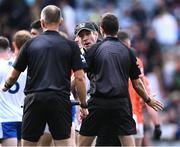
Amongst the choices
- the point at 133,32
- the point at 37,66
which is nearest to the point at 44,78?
the point at 37,66

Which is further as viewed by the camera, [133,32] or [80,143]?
[133,32]

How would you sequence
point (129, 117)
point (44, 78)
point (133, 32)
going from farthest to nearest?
1. point (133, 32)
2. point (129, 117)
3. point (44, 78)

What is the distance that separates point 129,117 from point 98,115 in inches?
16.7

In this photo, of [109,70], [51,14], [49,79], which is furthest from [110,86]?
[51,14]

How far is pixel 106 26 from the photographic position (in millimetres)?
12773

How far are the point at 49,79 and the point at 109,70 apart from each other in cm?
102

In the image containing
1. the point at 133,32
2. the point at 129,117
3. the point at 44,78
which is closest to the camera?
the point at 44,78

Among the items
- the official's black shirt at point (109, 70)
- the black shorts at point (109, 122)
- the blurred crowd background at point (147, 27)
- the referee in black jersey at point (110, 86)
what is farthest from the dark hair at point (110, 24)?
the blurred crowd background at point (147, 27)

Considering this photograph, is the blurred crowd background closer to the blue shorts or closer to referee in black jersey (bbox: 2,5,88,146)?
the blue shorts

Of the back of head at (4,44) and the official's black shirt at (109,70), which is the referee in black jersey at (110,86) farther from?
the back of head at (4,44)

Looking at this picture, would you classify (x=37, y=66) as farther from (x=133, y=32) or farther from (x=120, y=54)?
(x=133, y=32)

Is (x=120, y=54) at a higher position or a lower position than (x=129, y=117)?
higher

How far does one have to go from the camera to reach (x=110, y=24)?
41.8 ft

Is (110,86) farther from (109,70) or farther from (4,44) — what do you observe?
(4,44)
